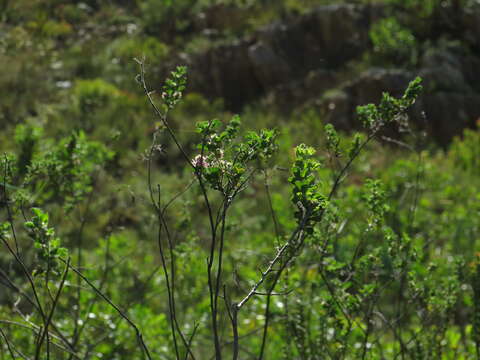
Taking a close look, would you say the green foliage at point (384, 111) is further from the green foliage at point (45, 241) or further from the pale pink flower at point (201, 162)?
the green foliage at point (45, 241)

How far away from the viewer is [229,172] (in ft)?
4.75

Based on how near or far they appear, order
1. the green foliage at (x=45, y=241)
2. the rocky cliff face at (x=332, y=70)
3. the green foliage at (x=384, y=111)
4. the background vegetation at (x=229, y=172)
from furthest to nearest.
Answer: the rocky cliff face at (x=332, y=70) < the background vegetation at (x=229, y=172) < the green foliage at (x=384, y=111) < the green foliage at (x=45, y=241)

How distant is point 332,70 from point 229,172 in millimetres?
9591

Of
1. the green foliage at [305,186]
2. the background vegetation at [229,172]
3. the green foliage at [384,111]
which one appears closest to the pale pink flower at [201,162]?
the background vegetation at [229,172]

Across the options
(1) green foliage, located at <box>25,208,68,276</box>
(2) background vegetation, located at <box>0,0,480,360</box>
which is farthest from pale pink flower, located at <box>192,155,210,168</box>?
(1) green foliage, located at <box>25,208,68,276</box>

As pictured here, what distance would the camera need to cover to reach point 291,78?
35.2 feet

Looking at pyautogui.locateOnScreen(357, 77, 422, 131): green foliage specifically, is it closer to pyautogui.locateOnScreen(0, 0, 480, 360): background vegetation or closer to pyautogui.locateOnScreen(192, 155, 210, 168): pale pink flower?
pyautogui.locateOnScreen(0, 0, 480, 360): background vegetation

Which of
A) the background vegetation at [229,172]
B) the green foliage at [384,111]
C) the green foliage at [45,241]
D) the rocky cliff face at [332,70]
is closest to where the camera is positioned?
the green foliage at [45,241]

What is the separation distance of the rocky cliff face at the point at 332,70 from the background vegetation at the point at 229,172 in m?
0.04

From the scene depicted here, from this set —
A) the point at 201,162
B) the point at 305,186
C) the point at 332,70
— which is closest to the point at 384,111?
the point at 305,186

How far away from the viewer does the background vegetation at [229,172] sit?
2.36 meters

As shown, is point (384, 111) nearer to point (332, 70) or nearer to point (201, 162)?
point (201, 162)

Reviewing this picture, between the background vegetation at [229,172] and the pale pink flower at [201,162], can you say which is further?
the background vegetation at [229,172]

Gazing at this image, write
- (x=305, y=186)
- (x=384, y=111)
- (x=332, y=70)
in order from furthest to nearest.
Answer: (x=332, y=70) < (x=384, y=111) < (x=305, y=186)
